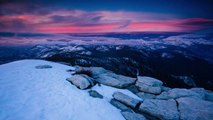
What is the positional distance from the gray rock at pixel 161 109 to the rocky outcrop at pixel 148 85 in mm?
2732

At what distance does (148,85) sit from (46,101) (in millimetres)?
10169

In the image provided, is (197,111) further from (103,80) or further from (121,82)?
(103,80)

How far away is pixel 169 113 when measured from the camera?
1080cm

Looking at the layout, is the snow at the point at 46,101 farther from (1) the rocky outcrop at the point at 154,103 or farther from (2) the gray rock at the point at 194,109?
(2) the gray rock at the point at 194,109

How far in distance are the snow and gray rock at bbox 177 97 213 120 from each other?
184 inches

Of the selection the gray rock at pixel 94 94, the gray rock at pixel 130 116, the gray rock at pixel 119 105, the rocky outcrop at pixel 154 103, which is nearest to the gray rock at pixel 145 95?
the rocky outcrop at pixel 154 103

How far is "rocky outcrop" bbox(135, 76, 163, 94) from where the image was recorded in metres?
15.2

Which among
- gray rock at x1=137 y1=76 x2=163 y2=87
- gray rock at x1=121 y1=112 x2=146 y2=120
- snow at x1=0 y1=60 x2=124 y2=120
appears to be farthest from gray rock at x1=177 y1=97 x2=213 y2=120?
snow at x1=0 y1=60 x2=124 y2=120

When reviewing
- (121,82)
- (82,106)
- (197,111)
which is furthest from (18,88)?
(197,111)

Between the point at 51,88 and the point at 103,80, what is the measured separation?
569cm

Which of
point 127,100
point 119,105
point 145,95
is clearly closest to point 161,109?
point 127,100

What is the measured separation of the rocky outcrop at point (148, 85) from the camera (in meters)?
15.2

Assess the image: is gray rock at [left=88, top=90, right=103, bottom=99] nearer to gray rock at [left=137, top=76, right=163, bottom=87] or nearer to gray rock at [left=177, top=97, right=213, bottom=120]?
gray rock at [left=137, top=76, right=163, bottom=87]

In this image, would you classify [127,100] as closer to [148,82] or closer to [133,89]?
[133,89]
